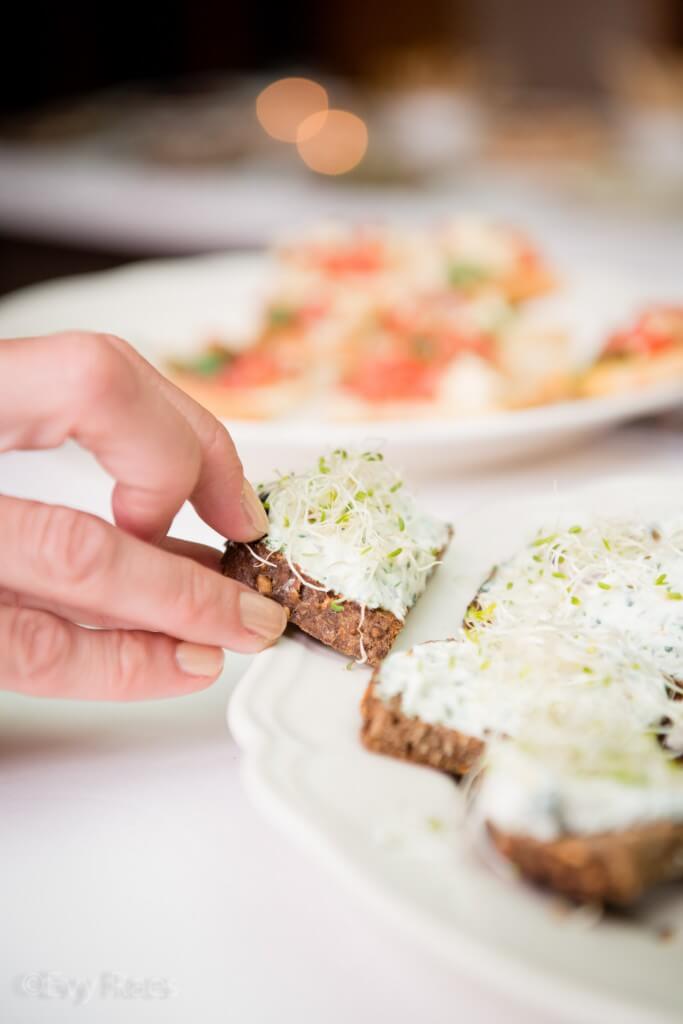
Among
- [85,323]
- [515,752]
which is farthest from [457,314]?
[515,752]

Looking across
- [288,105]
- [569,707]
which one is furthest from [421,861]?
[288,105]

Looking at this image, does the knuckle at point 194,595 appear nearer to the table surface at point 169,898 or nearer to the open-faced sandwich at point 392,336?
the table surface at point 169,898

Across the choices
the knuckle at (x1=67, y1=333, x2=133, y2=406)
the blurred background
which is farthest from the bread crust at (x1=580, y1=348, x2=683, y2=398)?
the blurred background

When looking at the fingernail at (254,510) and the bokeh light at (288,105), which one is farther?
the bokeh light at (288,105)

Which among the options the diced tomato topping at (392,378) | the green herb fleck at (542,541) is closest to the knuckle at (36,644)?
the green herb fleck at (542,541)

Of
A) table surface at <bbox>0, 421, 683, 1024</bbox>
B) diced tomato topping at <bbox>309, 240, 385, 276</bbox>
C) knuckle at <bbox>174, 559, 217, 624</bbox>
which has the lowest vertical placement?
table surface at <bbox>0, 421, 683, 1024</bbox>

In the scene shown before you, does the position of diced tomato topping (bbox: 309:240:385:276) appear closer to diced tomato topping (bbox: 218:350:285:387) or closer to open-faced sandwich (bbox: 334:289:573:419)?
open-faced sandwich (bbox: 334:289:573:419)

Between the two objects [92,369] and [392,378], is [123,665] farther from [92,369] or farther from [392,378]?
[392,378]
